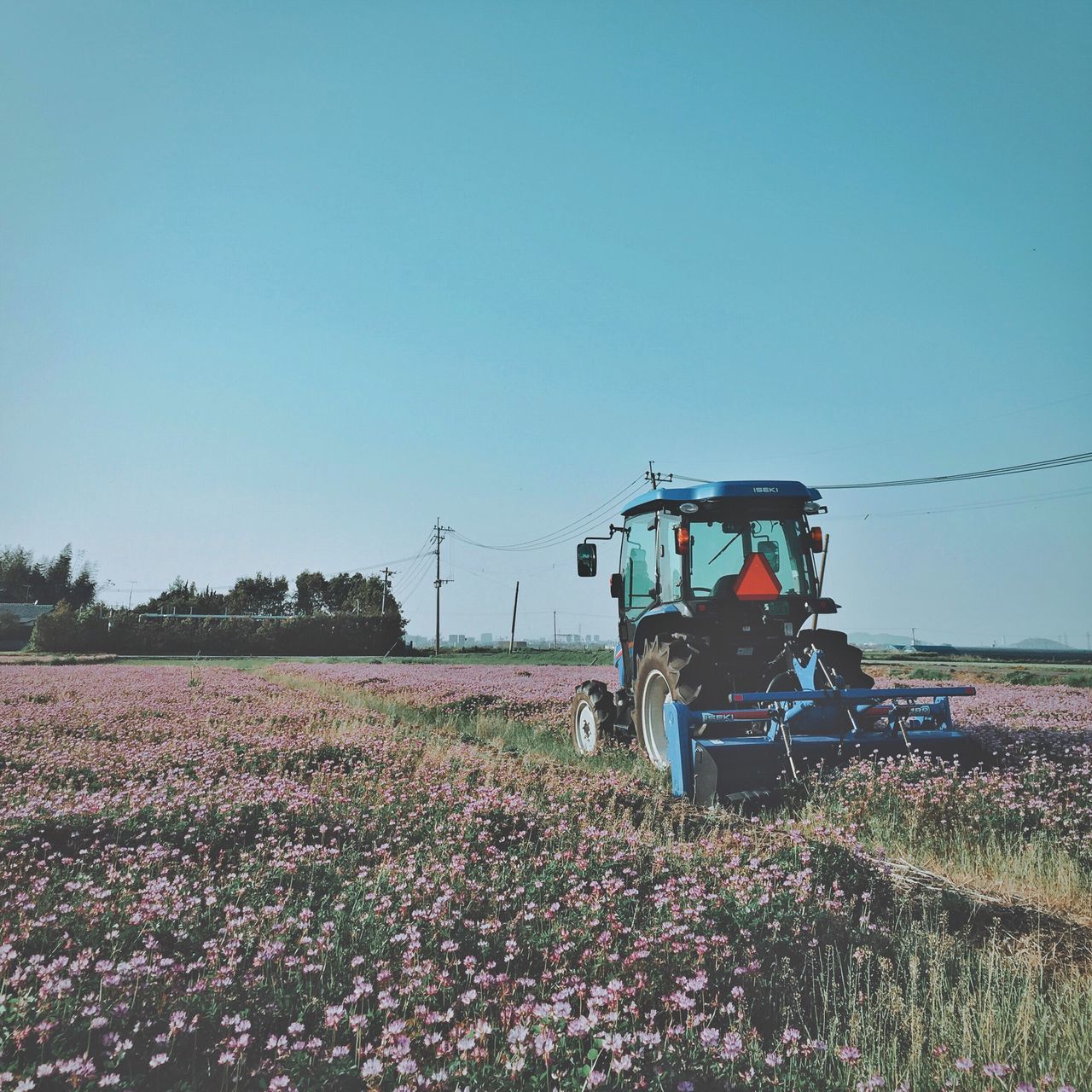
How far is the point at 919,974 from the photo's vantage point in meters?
3.63

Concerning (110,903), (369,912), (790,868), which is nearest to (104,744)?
(110,903)

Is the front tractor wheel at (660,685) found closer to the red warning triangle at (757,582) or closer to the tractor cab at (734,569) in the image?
the tractor cab at (734,569)

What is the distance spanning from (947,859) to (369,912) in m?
4.59

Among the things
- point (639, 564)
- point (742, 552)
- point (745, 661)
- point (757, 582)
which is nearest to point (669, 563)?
point (742, 552)

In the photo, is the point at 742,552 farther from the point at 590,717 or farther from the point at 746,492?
the point at 590,717

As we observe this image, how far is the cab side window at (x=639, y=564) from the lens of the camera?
9508mm

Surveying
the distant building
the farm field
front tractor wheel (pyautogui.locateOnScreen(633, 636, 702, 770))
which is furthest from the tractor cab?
the distant building

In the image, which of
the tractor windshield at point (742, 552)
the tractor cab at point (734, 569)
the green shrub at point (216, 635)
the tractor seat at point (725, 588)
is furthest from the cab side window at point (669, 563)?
the green shrub at point (216, 635)

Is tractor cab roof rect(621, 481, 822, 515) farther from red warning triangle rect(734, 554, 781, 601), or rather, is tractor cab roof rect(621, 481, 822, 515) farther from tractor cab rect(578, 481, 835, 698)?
red warning triangle rect(734, 554, 781, 601)

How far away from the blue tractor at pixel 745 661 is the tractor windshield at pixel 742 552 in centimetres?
1

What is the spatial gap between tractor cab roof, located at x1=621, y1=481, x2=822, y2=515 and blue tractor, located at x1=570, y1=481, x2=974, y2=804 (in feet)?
0.05

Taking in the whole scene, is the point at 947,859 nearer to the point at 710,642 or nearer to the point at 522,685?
the point at 710,642

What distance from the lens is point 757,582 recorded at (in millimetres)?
8422

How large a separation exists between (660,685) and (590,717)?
2.41 metres
